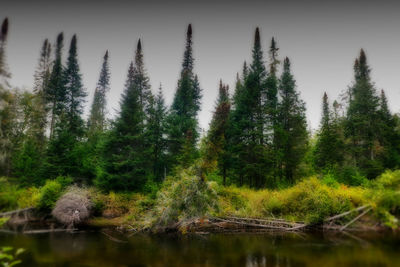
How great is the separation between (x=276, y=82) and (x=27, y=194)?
31.5m

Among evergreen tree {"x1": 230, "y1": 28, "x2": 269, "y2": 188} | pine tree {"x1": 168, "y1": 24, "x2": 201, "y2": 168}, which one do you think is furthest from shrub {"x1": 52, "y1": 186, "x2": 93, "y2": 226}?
evergreen tree {"x1": 230, "y1": 28, "x2": 269, "y2": 188}

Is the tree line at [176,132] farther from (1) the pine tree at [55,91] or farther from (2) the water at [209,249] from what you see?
(2) the water at [209,249]

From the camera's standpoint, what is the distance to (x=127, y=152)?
25141 millimetres

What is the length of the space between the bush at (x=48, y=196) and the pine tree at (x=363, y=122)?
3617 cm

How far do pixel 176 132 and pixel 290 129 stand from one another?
51.8 feet

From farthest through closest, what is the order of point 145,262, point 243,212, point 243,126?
point 243,126
point 243,212
point 145,262

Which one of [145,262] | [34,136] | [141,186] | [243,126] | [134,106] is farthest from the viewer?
[34,136]

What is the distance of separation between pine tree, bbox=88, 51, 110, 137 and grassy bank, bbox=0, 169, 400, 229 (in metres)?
18.5

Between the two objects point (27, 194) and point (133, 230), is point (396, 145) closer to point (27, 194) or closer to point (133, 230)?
point (133, 230)

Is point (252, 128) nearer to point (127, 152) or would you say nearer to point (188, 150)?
point (188, 150)

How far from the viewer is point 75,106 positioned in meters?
34.7

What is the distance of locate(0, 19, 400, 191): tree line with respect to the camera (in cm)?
2530

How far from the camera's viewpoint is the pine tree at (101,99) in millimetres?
39688

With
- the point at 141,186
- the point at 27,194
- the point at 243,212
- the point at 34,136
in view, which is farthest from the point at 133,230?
the point at 34,136
